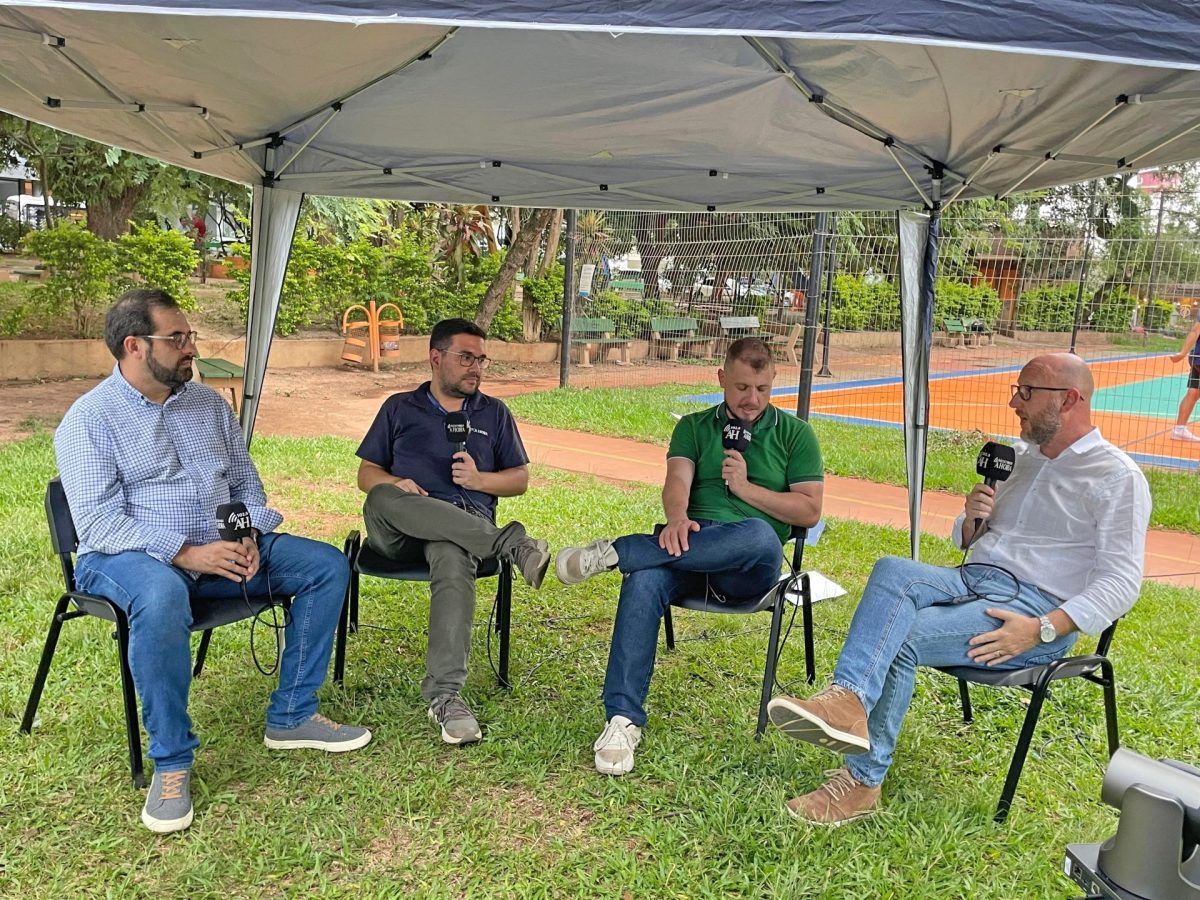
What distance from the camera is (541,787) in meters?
3.00

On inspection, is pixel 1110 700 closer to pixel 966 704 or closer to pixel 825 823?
pixel 966 704

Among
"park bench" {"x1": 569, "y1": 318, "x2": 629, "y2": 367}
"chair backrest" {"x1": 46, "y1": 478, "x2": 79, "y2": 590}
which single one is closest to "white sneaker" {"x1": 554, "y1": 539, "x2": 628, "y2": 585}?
"chair backrest" {"x1": 46, "y1": 478, "x2": 79, "y2": 590}

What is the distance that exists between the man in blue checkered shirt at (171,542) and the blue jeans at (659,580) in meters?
0.89

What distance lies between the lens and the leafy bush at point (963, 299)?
1261cm

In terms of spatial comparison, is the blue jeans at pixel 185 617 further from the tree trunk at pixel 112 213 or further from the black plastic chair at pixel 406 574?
the tree trunk at pixel 112 213

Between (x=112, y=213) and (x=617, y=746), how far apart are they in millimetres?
11641

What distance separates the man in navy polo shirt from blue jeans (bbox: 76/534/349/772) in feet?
1.18

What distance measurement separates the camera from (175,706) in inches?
109

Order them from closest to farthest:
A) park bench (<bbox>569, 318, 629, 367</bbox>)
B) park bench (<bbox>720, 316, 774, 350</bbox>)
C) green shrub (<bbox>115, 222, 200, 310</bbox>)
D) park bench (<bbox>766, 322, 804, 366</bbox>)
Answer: green shrub (<bbox>115, 222, 200, 310</bbox>) → park bench (<bbox>720, 316, 774, 350</bbox>) → park bench (<bbox>569, 318, 629, 367</bbox>) → park bench (<bbox>766, 322, 804, 366</bbox>)

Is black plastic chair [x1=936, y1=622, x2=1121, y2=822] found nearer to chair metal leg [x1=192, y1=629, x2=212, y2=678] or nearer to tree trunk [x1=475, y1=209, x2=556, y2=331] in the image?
chair metal leg [x1=192, y1=629, x2=212, y2=678]

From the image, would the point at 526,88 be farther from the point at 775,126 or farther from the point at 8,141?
the point at 8,141

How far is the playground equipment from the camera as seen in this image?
13352 millimetres

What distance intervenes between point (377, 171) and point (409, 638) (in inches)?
94.0

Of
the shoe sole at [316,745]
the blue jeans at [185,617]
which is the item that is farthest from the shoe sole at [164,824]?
the shoe sole at [316,745]
